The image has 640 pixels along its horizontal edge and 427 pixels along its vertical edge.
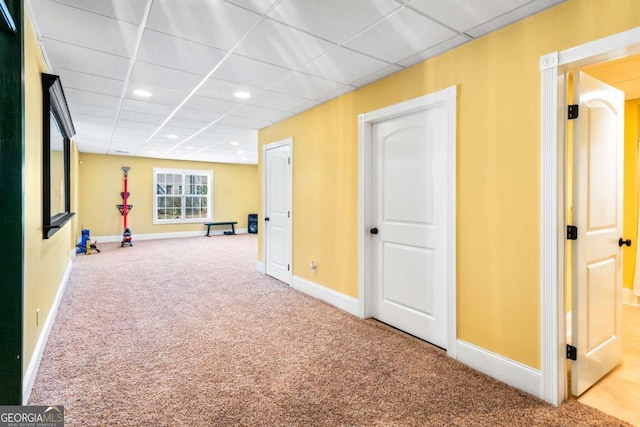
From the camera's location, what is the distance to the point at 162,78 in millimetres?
3061

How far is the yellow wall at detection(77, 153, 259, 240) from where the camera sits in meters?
8.38

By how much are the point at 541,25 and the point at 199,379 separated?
10.1ft

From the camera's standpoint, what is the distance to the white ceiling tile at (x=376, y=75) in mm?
2805

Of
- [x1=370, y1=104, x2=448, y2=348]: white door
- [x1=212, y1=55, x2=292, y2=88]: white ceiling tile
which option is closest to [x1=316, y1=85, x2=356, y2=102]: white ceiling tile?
[x1=370, y1=104, x2=448, y2=348]: white door

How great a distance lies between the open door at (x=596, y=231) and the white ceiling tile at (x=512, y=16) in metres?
0.45

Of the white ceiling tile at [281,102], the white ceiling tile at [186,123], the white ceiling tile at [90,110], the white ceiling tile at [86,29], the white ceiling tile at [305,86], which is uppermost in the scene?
the white ceiling tile at [186,123]

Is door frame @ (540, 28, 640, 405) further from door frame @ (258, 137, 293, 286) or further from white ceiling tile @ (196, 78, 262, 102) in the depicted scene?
door frame @ (258, 137, 293, 286)

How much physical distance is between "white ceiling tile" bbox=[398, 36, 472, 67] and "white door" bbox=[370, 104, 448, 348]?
0.40m

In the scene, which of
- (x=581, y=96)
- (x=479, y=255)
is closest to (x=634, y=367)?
(x=479, y=255)

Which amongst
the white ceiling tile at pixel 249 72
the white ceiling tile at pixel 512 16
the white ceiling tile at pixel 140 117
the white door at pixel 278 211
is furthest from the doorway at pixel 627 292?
the white ceiling tile at pixel 140 117

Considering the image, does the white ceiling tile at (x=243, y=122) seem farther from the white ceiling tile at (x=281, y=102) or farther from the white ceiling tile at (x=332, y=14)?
the white ceiling tile at (x=332, y=14)

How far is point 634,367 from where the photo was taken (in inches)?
91.3

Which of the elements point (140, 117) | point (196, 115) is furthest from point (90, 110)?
point (196, 115)

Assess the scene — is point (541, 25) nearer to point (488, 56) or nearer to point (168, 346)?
point (488, 56)
